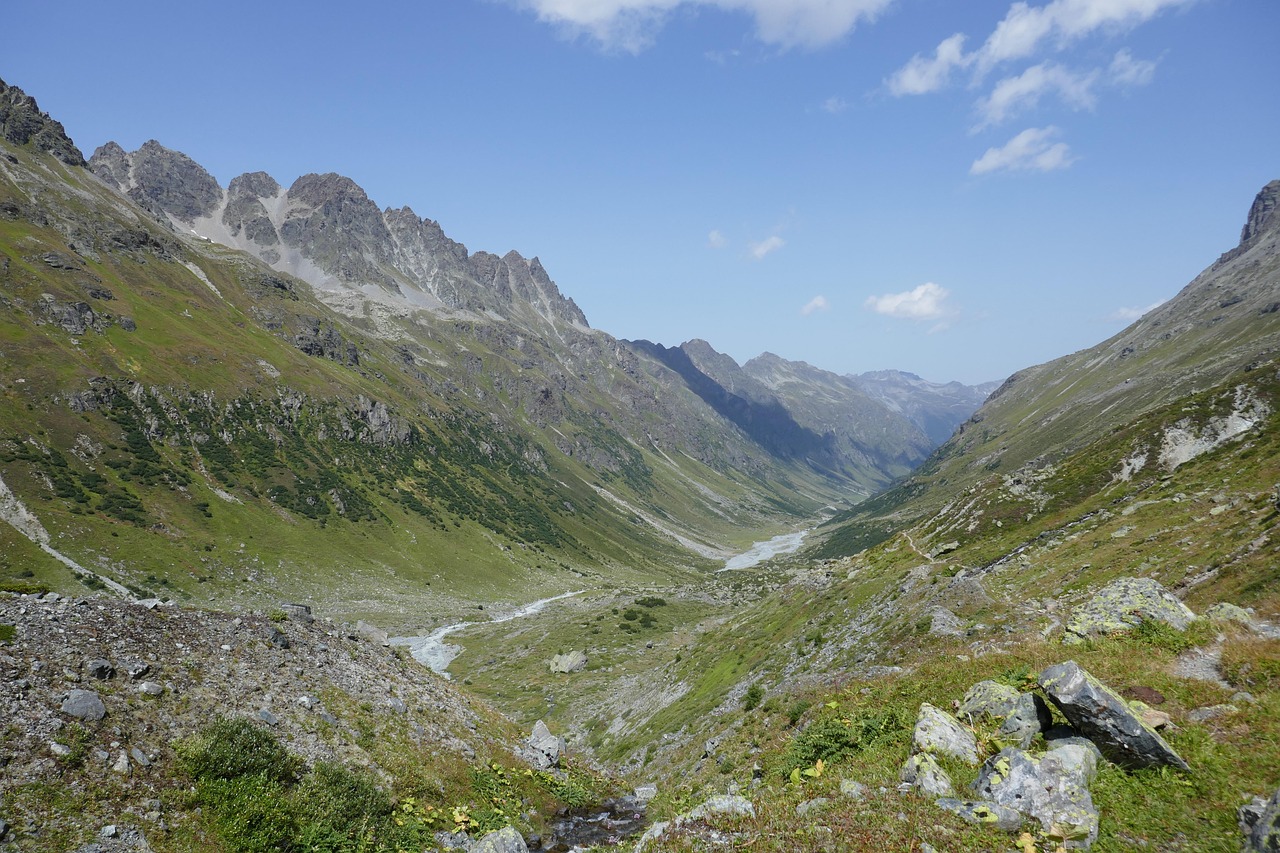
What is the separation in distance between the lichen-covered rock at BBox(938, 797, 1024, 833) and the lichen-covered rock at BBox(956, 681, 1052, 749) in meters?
2.79

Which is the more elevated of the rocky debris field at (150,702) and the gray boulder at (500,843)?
Answer: the rocky debris field at (150,702)

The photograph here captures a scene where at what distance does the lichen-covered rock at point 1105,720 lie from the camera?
1327 cm

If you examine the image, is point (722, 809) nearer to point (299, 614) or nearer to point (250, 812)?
point (250, 812)

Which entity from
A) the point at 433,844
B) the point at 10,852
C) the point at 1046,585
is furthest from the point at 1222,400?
the point at 10,852

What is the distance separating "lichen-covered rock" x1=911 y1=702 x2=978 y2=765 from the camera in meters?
16.3

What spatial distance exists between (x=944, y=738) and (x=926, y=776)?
197 cm

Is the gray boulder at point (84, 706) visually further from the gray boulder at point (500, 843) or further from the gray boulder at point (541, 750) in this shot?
the gray boulder at point (541, 750)

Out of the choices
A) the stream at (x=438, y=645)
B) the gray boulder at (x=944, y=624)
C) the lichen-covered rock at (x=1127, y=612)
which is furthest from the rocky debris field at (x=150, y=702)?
the stream at (x=438, y=645)

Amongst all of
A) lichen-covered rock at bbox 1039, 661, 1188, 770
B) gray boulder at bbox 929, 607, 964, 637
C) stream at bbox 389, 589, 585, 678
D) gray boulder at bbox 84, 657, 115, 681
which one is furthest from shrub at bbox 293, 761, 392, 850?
stream at bbox 389, 589, 585, 678

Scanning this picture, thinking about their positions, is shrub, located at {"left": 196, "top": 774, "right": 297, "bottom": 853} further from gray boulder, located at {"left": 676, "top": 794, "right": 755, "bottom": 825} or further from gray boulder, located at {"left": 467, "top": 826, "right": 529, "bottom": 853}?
gray boulder, located at {"left": 676, "top": 794, "right": 755, "bottom": 825}

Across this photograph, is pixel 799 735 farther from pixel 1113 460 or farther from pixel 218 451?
pixel 218 451

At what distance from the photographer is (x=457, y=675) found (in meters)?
91.0

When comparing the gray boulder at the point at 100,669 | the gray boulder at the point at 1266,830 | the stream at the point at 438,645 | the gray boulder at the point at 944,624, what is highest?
the gray boulder at the point at 100,669

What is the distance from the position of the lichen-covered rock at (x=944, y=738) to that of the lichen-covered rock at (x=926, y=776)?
520 millimetres
